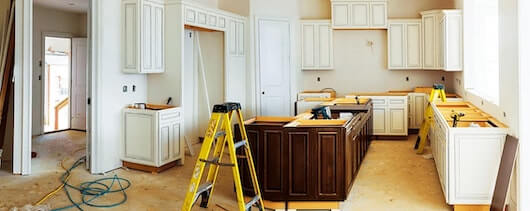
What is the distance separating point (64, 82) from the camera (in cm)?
1220

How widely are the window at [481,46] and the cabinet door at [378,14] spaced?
191 cm

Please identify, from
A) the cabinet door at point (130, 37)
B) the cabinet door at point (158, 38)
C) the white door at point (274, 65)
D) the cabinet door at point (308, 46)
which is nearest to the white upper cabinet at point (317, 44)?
the cabinet door at point (308, 46)

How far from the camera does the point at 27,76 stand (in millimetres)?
5168

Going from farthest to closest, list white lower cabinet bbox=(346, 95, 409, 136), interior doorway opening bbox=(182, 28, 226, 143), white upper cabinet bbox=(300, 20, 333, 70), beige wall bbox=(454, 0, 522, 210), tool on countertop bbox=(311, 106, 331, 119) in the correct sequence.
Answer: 1. white upper cabinet bbox=(300, 20, 333, 70)
2. white lower cabinet bbox=(346, 95, 409, 136)
3. interior doorway opening bbox=(182, 28, 226, 143)
4. tool on countertop bbox=(311, 106, 331, 119)
5. beige wall bbox=(454, 0, 522, 210)

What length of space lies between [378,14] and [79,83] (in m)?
6.54

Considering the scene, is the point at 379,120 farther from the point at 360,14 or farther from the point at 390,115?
the point at 360,14

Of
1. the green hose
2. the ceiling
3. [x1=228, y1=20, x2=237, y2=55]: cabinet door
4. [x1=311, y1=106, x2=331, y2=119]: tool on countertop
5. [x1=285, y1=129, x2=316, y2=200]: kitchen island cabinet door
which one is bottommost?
the green hose

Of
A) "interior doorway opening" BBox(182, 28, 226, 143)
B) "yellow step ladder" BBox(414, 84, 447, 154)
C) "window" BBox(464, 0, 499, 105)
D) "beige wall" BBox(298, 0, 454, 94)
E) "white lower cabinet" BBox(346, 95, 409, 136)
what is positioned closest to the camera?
"window" BBox(464, 0, 499, 105)

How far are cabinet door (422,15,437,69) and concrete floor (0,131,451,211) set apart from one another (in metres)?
2.34

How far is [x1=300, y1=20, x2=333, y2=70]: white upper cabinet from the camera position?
832 cm

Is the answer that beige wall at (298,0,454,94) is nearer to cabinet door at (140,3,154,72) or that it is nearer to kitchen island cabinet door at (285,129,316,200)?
cabinet door at (140,3,154,72)

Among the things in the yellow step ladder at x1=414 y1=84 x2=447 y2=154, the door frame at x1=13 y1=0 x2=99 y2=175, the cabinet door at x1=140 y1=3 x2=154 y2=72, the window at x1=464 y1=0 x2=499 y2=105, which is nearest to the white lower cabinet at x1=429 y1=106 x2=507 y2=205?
the window at x1=464 y1=0 x2=499 y2=105

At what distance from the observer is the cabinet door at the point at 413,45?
809cm

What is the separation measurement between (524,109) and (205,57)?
5235mm
